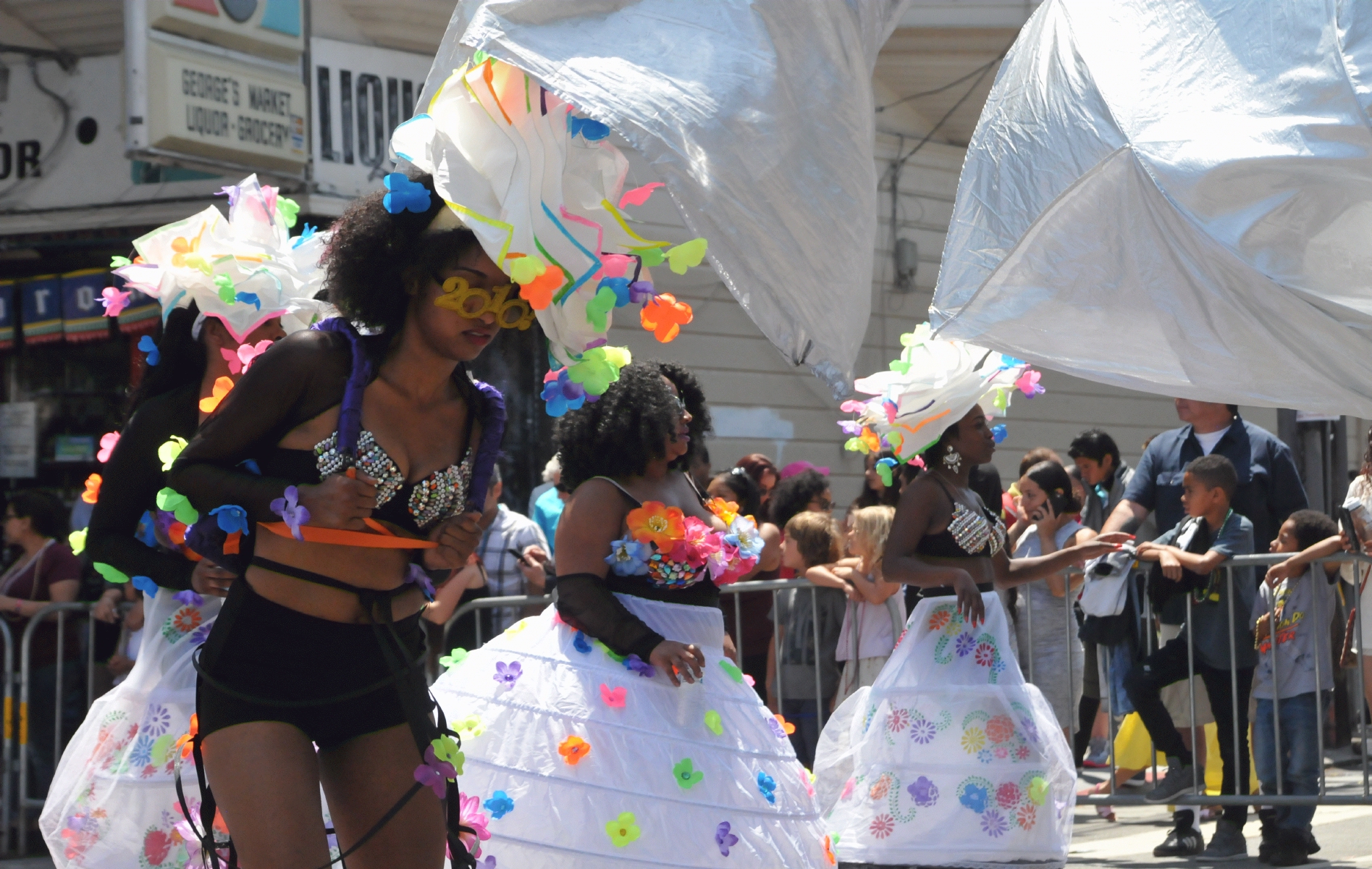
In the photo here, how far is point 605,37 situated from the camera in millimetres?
2957

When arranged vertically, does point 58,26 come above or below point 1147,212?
above

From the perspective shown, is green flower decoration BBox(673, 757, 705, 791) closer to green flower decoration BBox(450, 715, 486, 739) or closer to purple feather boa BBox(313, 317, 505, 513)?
green flower decoration BBox(450, 715, 486, 739)

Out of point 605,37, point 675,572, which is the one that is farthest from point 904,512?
point 605,37

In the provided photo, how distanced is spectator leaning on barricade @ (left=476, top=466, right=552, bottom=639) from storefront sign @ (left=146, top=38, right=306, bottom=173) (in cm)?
324

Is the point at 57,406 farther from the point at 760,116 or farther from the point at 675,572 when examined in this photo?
the point at 760,116

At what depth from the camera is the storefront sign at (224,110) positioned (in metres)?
10.1

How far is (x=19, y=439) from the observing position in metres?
11.7

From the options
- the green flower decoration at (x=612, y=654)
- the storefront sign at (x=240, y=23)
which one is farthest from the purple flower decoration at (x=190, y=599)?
the storefront sign at (x=240, y=23)

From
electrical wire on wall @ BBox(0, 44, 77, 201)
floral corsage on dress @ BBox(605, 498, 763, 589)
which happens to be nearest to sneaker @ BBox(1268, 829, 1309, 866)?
floral corsage on dress @ BBox(605, 498, 763, 589)

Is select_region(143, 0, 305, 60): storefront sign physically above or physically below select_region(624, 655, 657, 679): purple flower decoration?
above

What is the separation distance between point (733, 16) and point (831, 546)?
5857mm

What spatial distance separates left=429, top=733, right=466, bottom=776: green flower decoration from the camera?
342 cm

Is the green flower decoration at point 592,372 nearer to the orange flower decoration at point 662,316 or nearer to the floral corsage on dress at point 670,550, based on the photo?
the orange flower decoration at point 662,316

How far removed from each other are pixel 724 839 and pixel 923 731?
1930 millimetres
